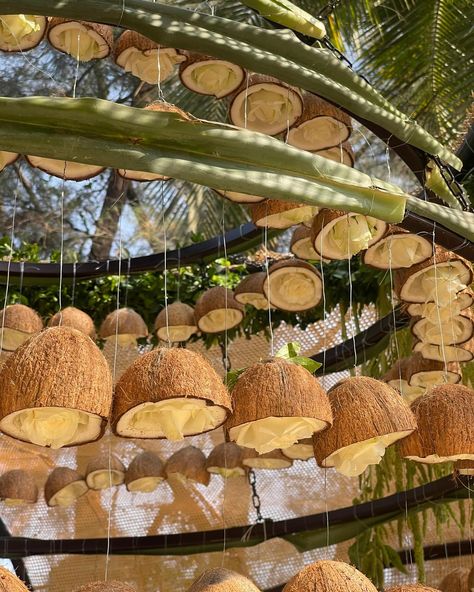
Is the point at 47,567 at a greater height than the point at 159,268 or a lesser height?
lesser

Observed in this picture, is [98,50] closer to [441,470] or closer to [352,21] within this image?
[352,21]

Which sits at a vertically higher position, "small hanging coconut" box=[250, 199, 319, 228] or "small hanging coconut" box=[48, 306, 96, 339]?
"small hanging coconut" box=[250, 199, 319, 228]

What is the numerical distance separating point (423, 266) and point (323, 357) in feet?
6.05

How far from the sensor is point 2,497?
4.42 metres

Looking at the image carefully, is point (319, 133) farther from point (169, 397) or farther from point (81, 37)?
point (169, 397)

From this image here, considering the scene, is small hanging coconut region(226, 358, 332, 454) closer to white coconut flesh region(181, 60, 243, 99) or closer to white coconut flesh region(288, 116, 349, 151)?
white coconut flesh region(288, 116, 349, 151)

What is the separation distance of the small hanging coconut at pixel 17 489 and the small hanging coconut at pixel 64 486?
0.12 m

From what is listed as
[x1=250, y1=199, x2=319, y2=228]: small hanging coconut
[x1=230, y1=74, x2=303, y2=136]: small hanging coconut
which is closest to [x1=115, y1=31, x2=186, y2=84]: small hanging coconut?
[x1=230, y1=74, x2=303, y2=136]: small hanging coconut

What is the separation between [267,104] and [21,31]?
791 millimetres

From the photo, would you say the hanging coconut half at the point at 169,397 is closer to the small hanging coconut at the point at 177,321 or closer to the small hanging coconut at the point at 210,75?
the small hanging coconut at the point at 210,75

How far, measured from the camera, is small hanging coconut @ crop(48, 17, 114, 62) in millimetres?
2918

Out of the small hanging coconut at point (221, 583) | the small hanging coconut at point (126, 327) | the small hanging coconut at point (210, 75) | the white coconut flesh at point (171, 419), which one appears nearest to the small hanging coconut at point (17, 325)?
the small hanging coconut at point (126, 327)

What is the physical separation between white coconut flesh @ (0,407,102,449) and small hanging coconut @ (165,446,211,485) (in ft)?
7.90

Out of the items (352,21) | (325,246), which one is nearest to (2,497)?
(325,246)
